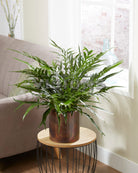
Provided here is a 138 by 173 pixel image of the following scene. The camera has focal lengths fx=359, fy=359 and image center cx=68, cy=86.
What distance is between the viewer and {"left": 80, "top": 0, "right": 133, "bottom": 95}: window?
281 cm

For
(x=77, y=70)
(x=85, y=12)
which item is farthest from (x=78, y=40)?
(x=77, y=70)

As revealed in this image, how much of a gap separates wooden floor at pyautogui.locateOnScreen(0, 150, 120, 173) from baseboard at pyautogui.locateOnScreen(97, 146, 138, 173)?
4 cm

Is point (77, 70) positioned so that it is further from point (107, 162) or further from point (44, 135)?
point (107, 162)

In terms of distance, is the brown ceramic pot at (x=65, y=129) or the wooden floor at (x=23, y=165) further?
the wooden floor at (x=23, y=165)

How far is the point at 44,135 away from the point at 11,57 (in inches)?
50.5

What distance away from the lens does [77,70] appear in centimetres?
230

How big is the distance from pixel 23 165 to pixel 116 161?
76cm

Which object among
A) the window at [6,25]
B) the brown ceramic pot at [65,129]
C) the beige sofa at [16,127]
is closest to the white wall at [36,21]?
the window at [6,25]

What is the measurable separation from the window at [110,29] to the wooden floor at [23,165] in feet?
2.18

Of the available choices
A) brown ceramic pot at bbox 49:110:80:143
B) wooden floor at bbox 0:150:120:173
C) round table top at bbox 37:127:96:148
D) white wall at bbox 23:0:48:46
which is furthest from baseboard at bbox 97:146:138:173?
white wall at bbox 23:0:48:46

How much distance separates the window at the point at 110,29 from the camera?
2807 millimetres

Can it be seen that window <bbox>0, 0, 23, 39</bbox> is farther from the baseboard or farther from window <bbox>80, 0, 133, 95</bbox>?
the baseboard

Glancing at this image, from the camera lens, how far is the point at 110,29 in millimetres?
2945

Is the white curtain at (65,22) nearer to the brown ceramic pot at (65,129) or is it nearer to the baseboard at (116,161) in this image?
the baseboard at (116,161)
